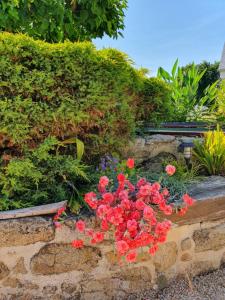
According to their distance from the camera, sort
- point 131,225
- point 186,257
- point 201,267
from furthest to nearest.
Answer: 1. point 201,267
2. point 186,257
3. point 131,225

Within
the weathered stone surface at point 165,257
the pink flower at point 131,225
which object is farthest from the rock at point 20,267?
the weathered stone surface at point 165,257

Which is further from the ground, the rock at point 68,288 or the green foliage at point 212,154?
the green foliage at point 212,154

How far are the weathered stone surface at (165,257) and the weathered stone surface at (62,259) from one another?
1.40 ft

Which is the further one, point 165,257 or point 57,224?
point 165,257

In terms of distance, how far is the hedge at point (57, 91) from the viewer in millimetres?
2047

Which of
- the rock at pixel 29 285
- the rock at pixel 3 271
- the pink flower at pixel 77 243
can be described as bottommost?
the rock at pixel 29 285

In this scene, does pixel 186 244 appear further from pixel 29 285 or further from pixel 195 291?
pixel 29 285

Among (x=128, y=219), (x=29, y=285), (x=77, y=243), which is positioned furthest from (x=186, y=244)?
(x=29, y=285)

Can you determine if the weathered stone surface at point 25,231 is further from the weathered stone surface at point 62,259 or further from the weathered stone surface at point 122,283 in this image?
the weathered stone surface at point 122,283

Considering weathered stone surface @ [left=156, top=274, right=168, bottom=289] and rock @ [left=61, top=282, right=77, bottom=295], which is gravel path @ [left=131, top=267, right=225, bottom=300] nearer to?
weathered stone surface @ [left=156, top=274, right=168, bottom=289]

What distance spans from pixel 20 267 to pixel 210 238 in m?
1.33

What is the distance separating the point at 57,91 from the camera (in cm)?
215

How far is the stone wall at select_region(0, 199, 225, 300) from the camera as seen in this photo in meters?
1.88

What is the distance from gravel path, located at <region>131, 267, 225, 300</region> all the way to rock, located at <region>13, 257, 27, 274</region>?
740mm
